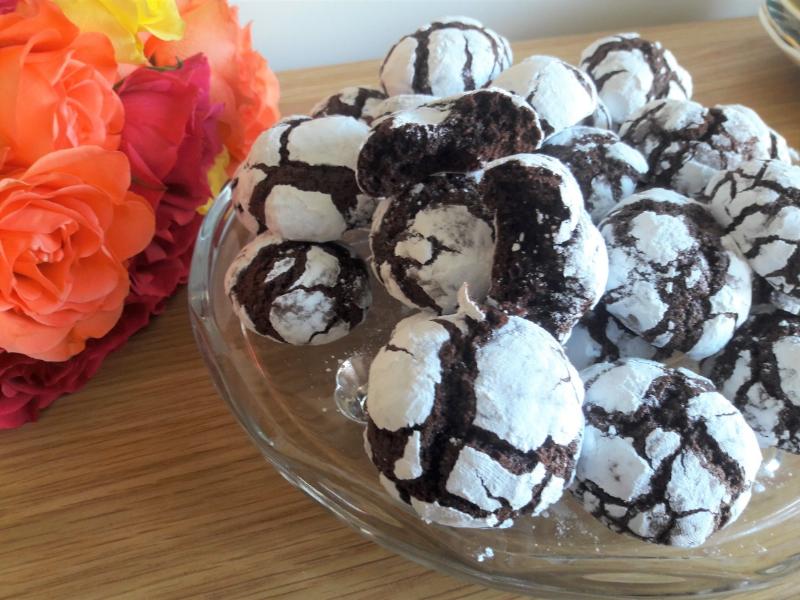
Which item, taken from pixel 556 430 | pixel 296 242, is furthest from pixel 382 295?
pixel 556 430

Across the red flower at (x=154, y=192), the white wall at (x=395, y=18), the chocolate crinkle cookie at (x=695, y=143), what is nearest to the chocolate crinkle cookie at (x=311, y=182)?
the red flower at (x=154, y=192)

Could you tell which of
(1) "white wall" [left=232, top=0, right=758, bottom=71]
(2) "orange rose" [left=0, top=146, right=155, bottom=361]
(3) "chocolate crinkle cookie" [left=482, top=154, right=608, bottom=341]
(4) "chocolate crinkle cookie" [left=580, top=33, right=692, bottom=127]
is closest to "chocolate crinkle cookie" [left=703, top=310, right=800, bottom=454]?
(3) "chocolate crinkle cookie" [left=482, top=154, right=608, bottom=341]

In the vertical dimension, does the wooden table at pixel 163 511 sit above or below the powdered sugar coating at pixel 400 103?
below

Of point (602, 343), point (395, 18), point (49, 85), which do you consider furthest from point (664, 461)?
point (395, 18)

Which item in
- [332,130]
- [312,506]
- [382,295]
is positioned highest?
[332,130]

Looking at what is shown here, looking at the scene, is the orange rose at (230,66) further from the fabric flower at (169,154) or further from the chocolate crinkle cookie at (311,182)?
the chocolate crinkle cookie at (311,182)

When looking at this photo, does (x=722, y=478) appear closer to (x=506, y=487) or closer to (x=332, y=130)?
(x=506, y=487)

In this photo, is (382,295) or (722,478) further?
(382,295)
